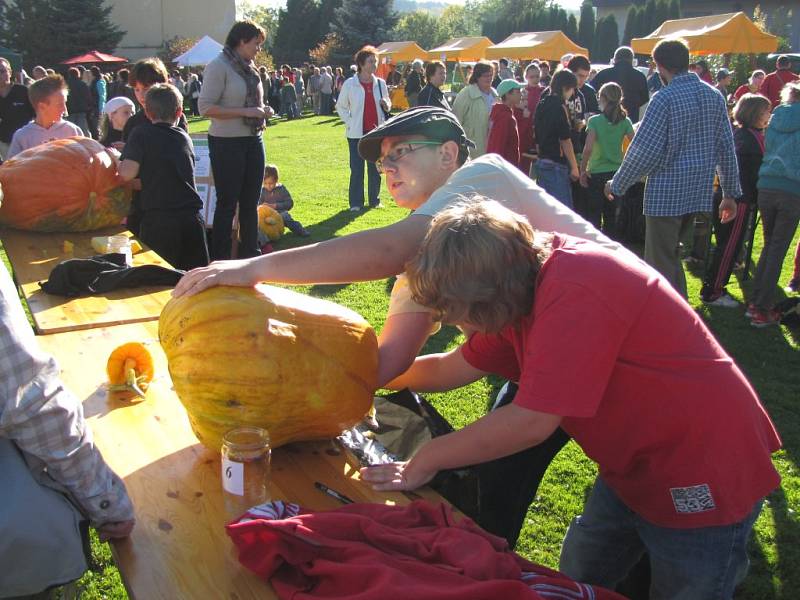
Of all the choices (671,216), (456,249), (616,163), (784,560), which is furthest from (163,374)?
(616,163)

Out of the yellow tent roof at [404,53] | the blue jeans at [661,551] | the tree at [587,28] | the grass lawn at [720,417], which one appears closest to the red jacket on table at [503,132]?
the grass lawn at [720,417]

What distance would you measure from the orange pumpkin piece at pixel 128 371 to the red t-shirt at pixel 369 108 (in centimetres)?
812

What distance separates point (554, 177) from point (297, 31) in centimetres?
4650

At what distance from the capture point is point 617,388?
1705 millimetres

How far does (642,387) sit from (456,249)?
551 mm

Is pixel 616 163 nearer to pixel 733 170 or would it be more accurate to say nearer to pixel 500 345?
pixel 733 170

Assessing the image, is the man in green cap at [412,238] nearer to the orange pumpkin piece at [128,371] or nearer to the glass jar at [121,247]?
the orange pumpkin piece at [128,371]

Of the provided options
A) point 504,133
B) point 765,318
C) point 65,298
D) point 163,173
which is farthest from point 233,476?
point 504,133

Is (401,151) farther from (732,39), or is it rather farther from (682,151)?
(732,39)

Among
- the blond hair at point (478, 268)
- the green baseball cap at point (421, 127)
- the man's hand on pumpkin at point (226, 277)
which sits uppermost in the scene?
the green baseball cap at point (421, 127)

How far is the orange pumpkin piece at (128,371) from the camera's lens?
2.57m

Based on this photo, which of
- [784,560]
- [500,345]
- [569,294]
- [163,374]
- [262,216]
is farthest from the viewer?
[262,216]

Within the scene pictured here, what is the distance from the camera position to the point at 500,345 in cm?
205

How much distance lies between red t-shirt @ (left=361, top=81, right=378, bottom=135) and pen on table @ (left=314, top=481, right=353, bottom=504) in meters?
8.82
